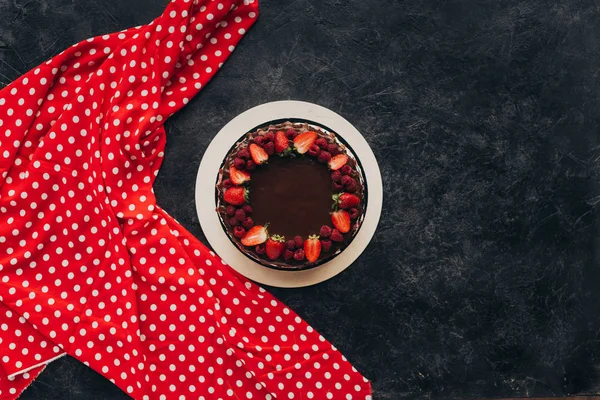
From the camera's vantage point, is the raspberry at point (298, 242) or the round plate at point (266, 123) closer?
the raspberry at point (298, 242)

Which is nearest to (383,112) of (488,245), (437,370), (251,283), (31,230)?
(488,245)

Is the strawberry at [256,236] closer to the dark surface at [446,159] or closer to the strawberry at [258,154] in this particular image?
the strawberry at [258,154]

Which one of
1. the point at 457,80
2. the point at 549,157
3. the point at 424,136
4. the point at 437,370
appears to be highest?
the point at 457,80

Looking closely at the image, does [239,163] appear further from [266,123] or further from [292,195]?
[266,123]

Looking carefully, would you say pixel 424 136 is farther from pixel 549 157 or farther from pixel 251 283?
pixel 251 283

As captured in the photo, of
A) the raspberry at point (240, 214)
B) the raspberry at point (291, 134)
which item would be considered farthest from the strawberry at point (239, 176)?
the raspberry at point (291, 134)

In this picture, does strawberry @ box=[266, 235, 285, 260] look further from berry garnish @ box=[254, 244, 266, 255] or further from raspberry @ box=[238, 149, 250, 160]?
raspberry @ box=[238, 149, 250, 160]

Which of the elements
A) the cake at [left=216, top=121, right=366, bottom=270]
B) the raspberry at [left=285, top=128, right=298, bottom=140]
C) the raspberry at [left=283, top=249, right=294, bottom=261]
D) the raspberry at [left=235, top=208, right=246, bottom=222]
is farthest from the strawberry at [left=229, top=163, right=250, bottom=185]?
the raspberry at [left=283, top=249, right=294, bottom=261]

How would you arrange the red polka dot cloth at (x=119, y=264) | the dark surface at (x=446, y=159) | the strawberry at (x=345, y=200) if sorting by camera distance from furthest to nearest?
the dark surface at (x=446, y=159) → the red polka dot cloth at (x=119, y=264) → the strawberry at (x=345, y=200)
